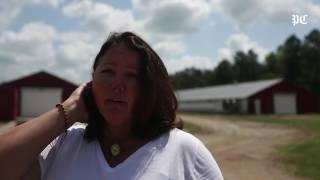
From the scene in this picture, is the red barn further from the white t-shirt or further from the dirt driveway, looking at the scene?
the white t-shirt

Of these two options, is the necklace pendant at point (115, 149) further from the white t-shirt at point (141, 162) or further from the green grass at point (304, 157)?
the green grass at point (304, 157)

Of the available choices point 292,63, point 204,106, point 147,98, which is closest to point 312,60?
point 292,63

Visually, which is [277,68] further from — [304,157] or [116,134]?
[116,134]

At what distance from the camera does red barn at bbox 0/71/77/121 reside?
4131cm

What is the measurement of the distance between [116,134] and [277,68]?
92291 mm

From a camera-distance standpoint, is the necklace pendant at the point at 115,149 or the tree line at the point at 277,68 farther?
the tree line at the point at 277,68

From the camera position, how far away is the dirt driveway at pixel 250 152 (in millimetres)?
13273

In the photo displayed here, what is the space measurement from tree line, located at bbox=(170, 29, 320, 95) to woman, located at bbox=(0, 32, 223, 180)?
1811 inches

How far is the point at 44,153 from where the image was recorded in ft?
6.34

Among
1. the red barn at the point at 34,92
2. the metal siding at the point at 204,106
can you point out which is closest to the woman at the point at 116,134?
the red barn at the point at 34,92

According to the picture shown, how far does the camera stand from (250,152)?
1788 centimetres

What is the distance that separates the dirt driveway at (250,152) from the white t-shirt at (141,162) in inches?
416

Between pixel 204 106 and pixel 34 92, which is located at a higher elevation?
pixel 34 92

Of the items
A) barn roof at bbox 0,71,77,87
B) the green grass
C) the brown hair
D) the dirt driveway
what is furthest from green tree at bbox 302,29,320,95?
the brown hair
